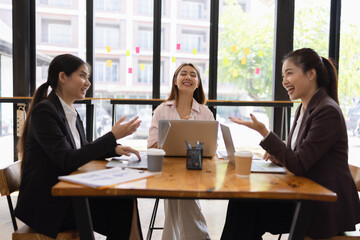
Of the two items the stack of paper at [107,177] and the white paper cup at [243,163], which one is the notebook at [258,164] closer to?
the white paper cup at [243,163]

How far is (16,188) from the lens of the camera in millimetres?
1521

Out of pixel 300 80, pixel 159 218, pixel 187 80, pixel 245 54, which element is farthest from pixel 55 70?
pixel 245 54

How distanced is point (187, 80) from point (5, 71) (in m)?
3.22

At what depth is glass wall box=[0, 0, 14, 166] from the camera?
176 inches

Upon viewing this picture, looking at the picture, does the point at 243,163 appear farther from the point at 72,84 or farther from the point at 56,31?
the point at 56,31

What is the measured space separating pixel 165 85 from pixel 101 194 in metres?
3.70

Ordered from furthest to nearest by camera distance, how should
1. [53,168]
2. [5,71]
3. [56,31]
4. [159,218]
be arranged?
[56,31] < [5,71] < [159,218] < [53,168]

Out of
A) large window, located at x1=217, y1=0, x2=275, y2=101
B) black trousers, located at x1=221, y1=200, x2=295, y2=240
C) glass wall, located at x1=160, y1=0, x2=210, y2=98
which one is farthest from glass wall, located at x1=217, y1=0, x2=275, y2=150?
black trousers, located at x1=221, y1=200, x2=295, y2=240

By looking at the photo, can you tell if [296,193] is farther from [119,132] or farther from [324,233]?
[119,132]

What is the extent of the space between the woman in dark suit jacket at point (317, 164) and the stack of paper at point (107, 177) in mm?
504

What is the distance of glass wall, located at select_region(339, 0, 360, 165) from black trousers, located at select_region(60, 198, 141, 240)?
4.13 m

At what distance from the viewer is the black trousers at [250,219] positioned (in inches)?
57.2

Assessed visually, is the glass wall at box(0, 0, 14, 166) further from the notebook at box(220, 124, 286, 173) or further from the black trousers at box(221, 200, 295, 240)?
the black trousers at box(221, 200, 295, 240)

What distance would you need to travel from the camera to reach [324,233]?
128cm
